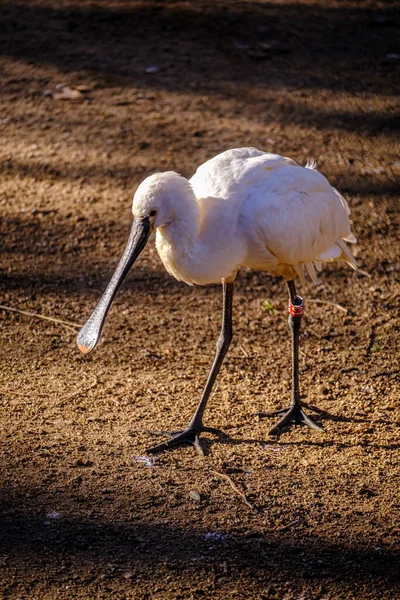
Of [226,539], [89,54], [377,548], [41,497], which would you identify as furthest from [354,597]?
[89,54]

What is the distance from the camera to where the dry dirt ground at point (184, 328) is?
163 inches

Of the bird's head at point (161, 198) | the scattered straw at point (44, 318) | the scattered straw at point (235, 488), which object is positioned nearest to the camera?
the scattered straw at point (235, 488)

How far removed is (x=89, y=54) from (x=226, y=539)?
7265 mm

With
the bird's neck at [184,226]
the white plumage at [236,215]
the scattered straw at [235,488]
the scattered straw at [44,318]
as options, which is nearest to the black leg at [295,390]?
the white plumage at [236,215]

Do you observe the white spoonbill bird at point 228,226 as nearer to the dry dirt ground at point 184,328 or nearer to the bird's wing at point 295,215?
the bird's wing at point 295,215

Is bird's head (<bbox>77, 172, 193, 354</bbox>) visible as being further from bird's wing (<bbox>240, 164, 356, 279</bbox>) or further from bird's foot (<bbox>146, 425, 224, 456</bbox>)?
bird's foot (<bbox>146, 425, 224, 456</bbox>)

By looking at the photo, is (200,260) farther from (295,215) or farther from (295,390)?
(295,390)

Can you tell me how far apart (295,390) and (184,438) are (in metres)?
0.86

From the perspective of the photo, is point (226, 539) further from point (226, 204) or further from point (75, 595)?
point (226, 204)

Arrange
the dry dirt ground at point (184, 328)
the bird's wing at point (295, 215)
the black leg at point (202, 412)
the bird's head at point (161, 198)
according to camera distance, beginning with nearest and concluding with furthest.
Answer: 1. the dry dirt ground at point (184, 328)
2. the bird's head at point (161, 198)
3. the bird's wing at point (295, 215)
4. the black leg at point (202, 412)

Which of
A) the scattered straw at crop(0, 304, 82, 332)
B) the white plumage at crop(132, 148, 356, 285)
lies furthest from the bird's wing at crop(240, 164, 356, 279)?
the scattered straw at crop(0, 304, 82, 332)

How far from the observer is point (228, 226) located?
4.82 meters

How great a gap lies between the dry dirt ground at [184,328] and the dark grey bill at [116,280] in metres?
0.51

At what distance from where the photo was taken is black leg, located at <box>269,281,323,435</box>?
5.35 metres
